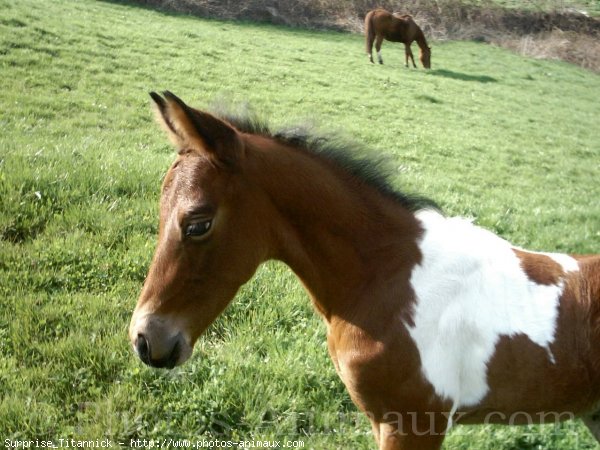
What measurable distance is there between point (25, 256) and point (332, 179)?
287 centimetres

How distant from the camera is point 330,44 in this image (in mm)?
21656

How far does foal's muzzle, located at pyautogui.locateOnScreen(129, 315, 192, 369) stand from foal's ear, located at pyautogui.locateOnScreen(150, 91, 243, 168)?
29.7 inches

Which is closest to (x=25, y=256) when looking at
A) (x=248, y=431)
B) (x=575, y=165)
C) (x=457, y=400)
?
(x=248, y=431)

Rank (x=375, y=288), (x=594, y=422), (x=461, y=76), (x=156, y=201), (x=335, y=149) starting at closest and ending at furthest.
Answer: (x=375, y=288) < (x=335, y=149) < (x=594, y=422) < (x=156, y=201) < (x=461, y=76)

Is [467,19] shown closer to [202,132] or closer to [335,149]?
[335,149]

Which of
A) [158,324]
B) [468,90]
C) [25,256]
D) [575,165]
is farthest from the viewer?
[468,90]

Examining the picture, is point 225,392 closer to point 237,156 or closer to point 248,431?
point 248,431

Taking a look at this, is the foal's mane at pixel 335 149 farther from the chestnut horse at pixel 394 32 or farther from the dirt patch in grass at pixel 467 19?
the dirt patch in grass at pixel 467 19

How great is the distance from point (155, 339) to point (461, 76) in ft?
67.7

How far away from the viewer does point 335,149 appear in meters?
2.62

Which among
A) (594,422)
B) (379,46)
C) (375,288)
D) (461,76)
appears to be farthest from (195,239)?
(461,76)

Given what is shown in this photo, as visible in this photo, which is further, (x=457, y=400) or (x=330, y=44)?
(x=330, y=44)

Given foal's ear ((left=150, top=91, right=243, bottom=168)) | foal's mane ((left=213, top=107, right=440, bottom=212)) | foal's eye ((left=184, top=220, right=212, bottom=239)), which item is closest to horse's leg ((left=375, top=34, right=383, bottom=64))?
foal's mane ((left=213, top=107, right=440, bottom=212))

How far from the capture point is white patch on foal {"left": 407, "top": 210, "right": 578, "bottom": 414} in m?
Result: 2.28
